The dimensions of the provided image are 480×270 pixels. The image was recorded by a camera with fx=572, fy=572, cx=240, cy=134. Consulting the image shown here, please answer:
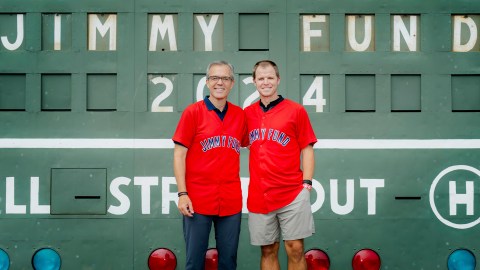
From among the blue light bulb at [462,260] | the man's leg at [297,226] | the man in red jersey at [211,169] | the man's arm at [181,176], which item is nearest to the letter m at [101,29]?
the man in red jersey at [211,169]

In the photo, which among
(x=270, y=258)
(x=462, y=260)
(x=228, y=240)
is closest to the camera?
(x=228, y=240)

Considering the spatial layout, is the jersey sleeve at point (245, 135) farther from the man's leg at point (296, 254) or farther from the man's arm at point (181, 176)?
the man's leg at point (296, 254)

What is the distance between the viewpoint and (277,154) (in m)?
3.82

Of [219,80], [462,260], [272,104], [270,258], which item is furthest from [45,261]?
[462,260]

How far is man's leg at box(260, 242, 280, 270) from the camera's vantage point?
12.8 feet

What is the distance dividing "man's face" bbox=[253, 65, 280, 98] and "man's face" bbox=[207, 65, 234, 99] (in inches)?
7.6

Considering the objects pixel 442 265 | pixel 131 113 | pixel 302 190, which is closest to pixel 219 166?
pixel 302 190

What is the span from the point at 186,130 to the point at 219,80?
390 mm

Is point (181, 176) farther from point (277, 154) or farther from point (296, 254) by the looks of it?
point (296, 254)

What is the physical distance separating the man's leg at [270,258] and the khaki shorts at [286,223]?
6 cm

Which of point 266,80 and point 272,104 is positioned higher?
point 266,80

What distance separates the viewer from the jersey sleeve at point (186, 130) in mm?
3672

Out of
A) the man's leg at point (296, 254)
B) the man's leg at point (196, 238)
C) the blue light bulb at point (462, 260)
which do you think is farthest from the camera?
the blue light bulb at point (462, 260)

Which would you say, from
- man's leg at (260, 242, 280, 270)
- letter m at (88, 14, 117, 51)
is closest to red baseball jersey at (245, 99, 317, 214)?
man's leg at (260, 242, 280, 270)
